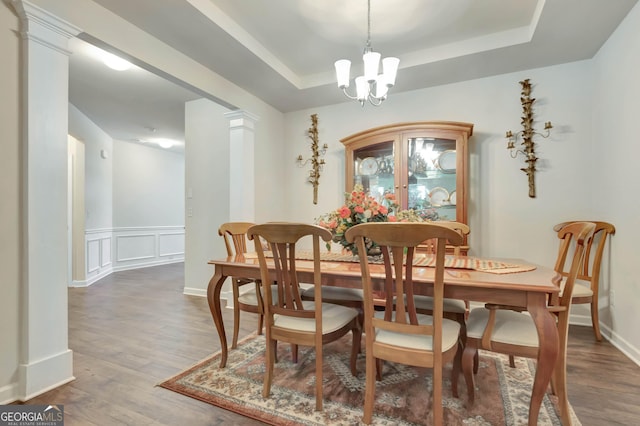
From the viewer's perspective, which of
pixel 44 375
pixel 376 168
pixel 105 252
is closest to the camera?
pixel 44 375

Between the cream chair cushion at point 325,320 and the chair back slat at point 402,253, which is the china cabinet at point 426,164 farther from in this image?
the chair back slat at point 402,253

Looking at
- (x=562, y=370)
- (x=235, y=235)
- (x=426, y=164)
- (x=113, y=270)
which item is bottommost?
(x=113, y=270)

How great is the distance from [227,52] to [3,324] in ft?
7.71

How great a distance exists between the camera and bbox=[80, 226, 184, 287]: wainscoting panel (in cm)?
489

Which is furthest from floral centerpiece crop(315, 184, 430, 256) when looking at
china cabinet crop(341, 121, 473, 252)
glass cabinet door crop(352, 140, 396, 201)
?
glass cabinet door crop(352, 140, 396, 201)

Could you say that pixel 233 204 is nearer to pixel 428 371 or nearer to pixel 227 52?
pixel 227 52

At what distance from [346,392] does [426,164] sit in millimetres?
2224

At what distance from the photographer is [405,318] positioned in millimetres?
1360

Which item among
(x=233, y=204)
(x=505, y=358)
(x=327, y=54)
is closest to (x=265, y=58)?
(x=327, y=54)

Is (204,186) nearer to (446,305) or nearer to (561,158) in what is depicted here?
(446,305)

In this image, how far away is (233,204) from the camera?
341 cm

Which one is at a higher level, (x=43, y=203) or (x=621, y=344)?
(x=43, y=203)

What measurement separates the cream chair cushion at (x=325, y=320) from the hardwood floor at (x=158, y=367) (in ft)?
1.57

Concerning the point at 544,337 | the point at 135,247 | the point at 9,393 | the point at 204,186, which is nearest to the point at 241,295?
the point at 9,393
